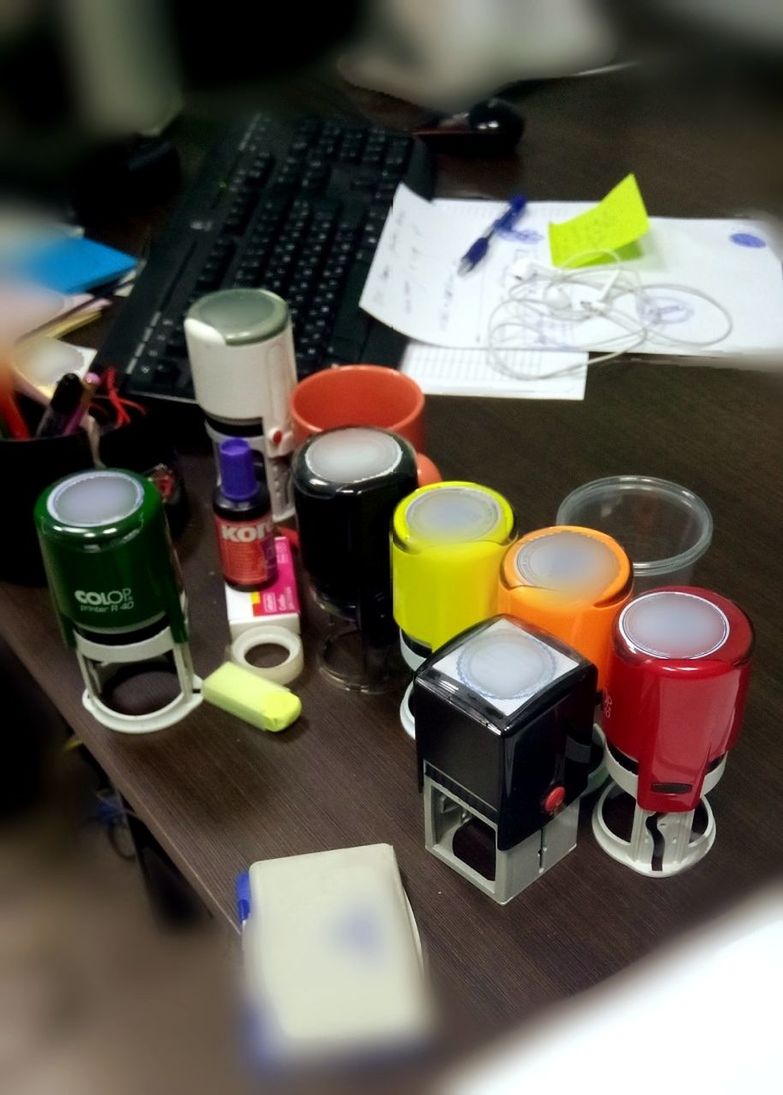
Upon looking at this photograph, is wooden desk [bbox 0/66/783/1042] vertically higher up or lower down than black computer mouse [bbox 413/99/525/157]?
lower down

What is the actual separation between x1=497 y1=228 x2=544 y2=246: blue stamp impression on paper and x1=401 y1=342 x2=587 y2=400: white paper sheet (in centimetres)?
19

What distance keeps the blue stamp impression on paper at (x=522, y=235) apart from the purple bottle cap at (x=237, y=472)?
483 mm

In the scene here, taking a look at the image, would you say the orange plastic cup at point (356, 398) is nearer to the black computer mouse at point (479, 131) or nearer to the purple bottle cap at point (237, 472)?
the purple bottle cap at point (237, 472)

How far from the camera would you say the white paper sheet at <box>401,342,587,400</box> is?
830mm

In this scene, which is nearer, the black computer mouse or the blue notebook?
the blue notebook

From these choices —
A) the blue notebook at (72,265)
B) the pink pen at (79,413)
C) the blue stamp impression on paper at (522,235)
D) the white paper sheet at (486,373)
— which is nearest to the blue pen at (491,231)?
the blue stamp impression on paper at (522,235)

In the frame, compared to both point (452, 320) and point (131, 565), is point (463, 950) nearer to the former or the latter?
point (131, 565)

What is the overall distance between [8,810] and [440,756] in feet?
2.57

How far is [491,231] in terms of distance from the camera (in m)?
1.01

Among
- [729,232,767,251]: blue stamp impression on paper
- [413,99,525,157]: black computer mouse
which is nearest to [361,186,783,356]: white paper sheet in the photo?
[729,232,767,251]: blue stamp impression on paper

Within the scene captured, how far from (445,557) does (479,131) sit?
0.76 m

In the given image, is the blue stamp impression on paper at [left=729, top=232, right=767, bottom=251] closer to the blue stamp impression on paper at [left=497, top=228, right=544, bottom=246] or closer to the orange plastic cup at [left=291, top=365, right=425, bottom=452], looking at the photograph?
the blue stamp impression on paper at [left=497, top=228, right=544, bottom=246]

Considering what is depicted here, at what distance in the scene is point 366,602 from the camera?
1.94 ft

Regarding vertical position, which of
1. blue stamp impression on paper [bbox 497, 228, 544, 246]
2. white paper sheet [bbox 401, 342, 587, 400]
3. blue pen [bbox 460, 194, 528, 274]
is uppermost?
blue pen [bbox 460, 194, 528, 274]
